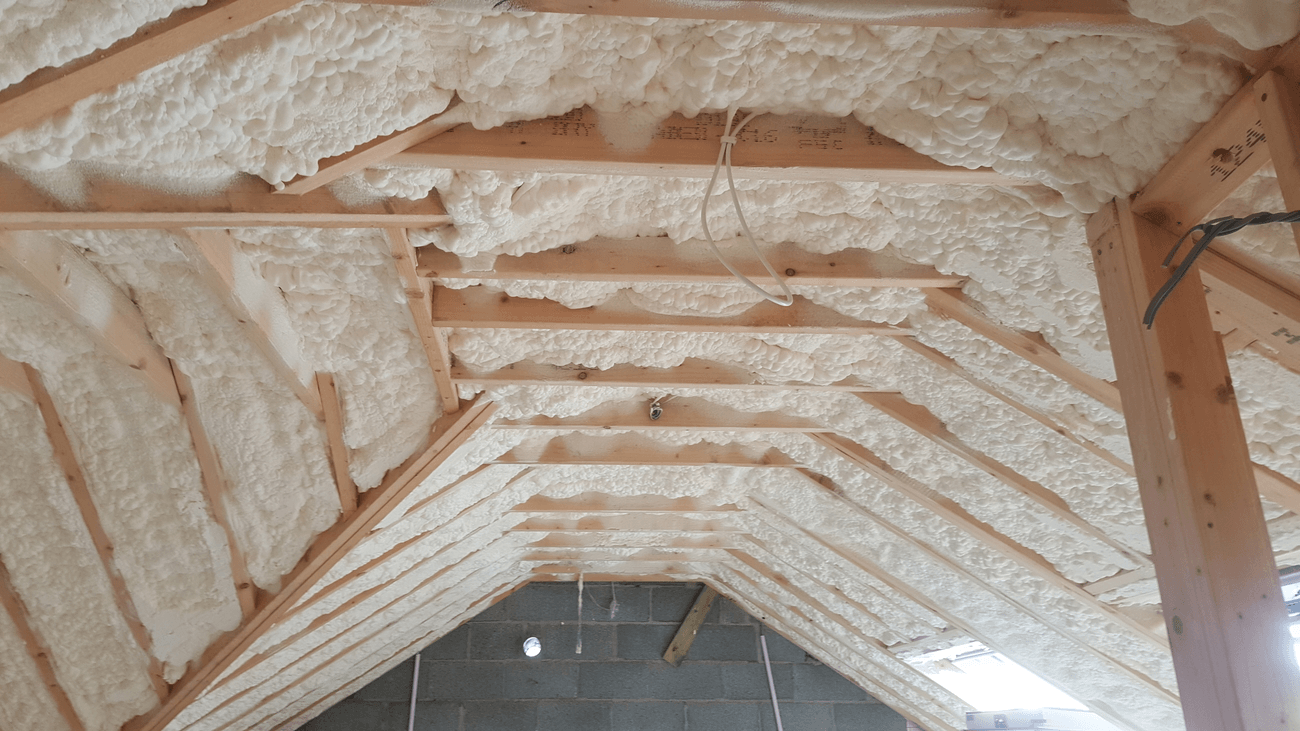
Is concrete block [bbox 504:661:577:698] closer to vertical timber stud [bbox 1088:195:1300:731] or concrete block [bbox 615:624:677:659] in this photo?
concrete block [bbox 615:624:677:659]

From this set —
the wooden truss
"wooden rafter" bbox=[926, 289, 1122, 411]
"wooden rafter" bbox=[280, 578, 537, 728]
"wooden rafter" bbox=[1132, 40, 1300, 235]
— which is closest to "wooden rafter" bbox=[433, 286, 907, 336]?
the wooden truss

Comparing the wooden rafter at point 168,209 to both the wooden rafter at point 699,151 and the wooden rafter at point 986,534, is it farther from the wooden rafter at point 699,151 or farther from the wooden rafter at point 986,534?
the wooden rafter at point 986,534

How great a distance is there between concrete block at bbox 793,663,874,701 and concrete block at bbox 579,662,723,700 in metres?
0.59

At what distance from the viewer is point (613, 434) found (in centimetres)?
367

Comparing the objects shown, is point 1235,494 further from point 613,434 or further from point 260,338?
point 613,434

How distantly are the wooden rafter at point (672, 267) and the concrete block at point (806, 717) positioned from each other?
497cm

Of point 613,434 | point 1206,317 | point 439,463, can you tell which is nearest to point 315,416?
point 439,463

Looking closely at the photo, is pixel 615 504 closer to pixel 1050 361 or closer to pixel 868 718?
pixel 1050 361

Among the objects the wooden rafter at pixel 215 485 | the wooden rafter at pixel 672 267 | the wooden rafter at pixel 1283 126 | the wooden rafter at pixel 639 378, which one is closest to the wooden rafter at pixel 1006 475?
the wooden rafter at pixel 639 378

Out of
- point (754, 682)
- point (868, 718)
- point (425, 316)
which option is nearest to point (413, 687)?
point (754, 682)

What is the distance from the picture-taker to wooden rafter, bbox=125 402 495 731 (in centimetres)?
299

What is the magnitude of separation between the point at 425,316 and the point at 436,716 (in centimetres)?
469

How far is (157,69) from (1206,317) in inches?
65.4

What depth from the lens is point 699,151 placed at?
165 cm
